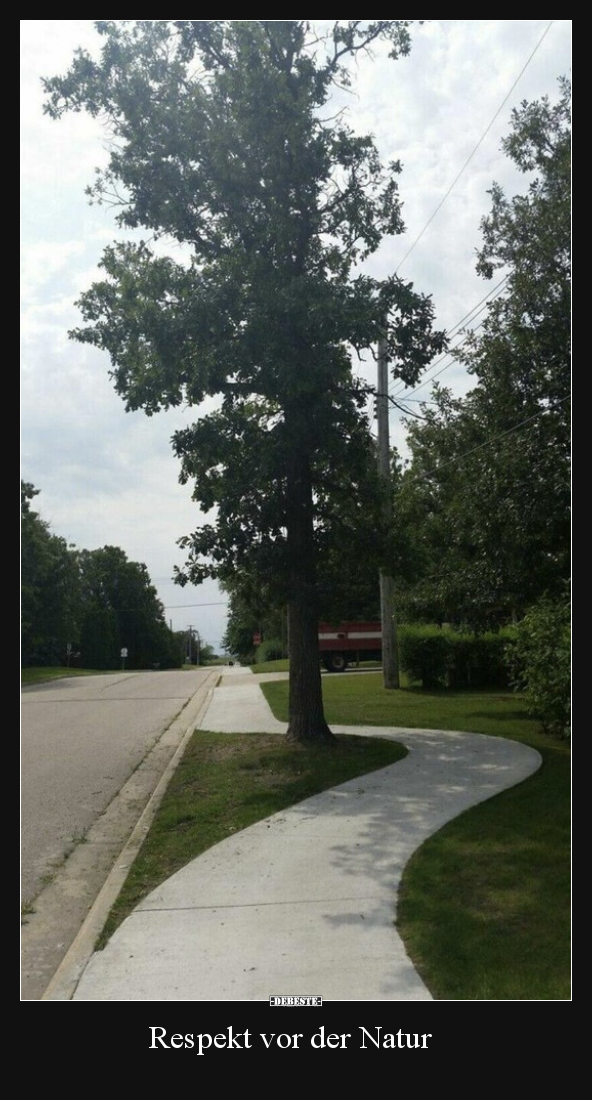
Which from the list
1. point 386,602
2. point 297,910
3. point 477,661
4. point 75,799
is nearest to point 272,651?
point 477,661

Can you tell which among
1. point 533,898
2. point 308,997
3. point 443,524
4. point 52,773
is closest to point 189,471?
point 52,773

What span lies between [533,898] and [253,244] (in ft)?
28.3

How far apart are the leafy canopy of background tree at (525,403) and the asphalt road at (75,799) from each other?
5.21 metres

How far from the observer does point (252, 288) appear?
10766 millimetres

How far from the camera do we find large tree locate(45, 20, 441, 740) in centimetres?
1081

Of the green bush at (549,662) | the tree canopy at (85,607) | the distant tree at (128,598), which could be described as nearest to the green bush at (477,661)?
the green bush at (549,662)

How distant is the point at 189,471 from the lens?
12242 millimetres

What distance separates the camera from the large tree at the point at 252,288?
1081 cm

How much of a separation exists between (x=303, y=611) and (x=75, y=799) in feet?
12.1

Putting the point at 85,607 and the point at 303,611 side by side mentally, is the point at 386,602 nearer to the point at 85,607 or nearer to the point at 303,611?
the point at 303,611

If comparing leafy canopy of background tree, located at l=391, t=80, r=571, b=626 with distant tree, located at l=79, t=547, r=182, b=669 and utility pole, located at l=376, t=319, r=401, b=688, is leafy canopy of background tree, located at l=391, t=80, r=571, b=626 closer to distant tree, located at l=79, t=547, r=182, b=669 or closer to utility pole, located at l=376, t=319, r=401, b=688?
utility pole, located at l=376, t=319, r=401, b=688

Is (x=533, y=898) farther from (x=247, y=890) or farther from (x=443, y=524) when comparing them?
(x=443, y=524)

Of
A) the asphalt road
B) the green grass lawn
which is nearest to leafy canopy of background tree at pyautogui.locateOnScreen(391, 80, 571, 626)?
the green grass lawn

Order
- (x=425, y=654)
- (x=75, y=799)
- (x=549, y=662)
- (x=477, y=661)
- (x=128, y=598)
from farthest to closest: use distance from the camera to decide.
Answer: (x=128, y=598) → (x=477, y=661) → (x=425, y=654) → (x=549, y=662) → (x=75, y=799)
